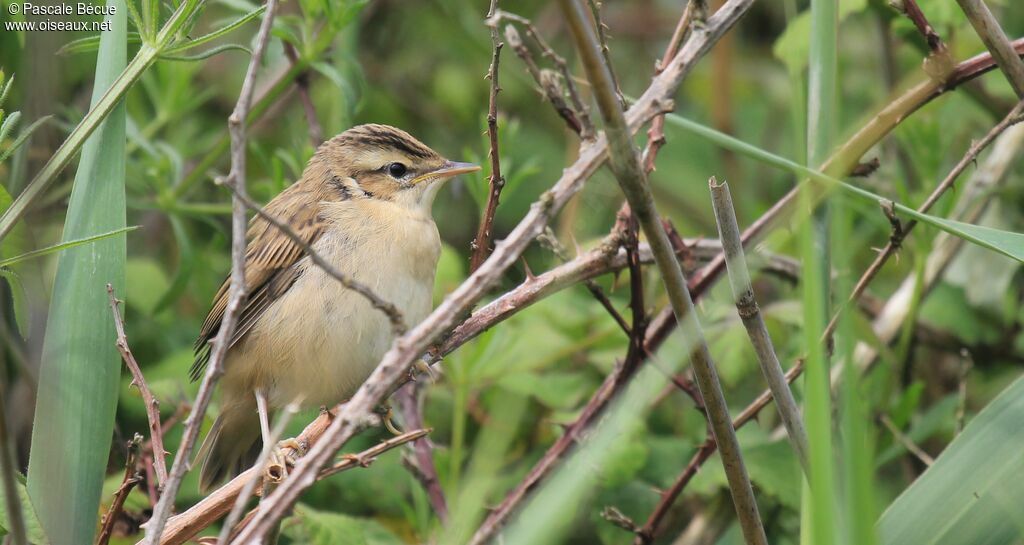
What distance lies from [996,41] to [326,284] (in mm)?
1866

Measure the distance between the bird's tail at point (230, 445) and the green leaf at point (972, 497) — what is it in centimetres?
198

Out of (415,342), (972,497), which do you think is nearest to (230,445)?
(415,342)

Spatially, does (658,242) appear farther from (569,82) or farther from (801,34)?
(801,34)

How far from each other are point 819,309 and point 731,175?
→ 14.7ft

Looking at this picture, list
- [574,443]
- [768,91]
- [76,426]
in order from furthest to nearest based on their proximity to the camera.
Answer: [768,91] → [574,443] → [76,426]

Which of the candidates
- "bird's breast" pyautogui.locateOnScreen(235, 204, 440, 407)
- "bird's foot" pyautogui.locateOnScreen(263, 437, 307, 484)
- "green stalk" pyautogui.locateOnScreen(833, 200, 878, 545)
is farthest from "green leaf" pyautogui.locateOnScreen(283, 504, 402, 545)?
"green stalk" pyautogui.locateOnScreen(833, 200, 878, 545)

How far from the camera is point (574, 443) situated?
10.3 feet

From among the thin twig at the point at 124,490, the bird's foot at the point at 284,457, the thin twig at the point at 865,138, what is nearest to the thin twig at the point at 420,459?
the bird's foot at the point at 284,457

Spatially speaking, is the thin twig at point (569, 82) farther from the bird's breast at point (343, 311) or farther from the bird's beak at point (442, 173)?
the bird's beak at point (442, 173)

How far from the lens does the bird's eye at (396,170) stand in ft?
11.5

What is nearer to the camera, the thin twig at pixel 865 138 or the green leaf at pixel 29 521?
the green leaf at pixel 29 521

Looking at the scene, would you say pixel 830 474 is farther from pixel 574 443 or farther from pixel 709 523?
pixel 709 523

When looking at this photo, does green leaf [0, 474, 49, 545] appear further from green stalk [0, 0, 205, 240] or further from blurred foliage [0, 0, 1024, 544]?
green stalk [0, 0, 205, 240]

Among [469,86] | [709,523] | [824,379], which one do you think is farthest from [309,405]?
[469,86]
